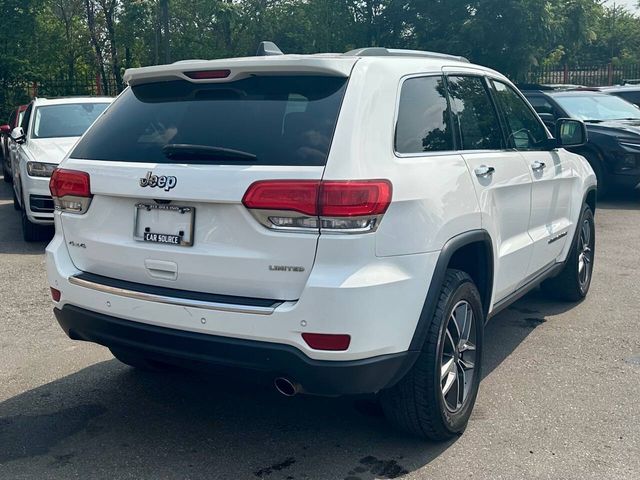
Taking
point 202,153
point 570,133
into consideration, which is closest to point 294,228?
point 202,153

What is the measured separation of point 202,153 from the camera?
11.3 feet

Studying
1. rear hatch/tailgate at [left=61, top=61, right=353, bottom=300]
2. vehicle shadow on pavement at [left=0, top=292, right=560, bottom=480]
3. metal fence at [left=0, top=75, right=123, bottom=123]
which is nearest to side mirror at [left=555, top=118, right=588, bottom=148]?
vehicle shadow on pavement at [left=0, top=292, right=560, bottom=480]

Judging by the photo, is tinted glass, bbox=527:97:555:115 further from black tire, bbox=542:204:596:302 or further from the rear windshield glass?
the rear windshield glass

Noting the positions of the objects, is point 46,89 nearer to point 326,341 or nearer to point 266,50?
point 266,50

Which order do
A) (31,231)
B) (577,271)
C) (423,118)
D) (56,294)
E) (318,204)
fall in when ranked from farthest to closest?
(31,231) → (577,271) → (56,294) → (423,118) → (318,204)

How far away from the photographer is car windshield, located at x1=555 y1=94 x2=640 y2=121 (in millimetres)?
12344

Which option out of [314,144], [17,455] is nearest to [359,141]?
[314,144]

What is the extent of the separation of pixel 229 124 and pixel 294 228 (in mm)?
646

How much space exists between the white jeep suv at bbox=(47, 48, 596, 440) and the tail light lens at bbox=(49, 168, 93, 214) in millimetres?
11

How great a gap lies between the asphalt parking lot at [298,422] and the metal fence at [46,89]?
1851 centimetres

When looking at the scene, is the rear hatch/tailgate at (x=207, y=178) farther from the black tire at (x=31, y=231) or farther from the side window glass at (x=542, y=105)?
the side window glass at (x=542, y=105)

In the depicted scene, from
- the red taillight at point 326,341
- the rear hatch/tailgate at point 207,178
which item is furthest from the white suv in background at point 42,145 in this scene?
the red taillight at point 326,341

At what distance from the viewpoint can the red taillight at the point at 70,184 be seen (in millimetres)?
3783

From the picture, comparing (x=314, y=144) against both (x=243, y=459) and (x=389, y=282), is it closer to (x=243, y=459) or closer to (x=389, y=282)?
(x=389, y=282)
